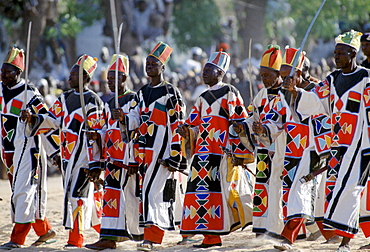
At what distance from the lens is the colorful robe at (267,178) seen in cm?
862

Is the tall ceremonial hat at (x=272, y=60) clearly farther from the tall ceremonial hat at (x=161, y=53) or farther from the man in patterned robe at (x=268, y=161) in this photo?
the tall ceremonial hat at (x=161, y=53)

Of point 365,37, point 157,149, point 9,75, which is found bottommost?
point 157,149

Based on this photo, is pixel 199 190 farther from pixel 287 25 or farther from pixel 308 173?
pixel 287 25

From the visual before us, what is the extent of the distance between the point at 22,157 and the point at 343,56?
12.9ft

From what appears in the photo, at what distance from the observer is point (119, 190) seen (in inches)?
356

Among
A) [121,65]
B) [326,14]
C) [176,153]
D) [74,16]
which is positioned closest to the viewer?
[176,153]

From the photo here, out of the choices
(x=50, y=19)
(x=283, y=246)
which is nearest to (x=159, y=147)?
(x=283, y=246)

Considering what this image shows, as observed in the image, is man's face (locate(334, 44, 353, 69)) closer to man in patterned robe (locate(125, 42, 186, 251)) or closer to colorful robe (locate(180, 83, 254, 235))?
colorful robe (locate(180, 83, 254, 235))

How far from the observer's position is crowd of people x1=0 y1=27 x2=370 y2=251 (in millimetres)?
8469

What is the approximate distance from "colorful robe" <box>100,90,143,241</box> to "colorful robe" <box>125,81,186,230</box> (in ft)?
0.55

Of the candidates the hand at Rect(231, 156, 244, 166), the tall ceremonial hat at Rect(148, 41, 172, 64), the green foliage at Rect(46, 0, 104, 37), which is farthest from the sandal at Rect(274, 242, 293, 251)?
the green foliage at Rect(46, 0, 104, 37)

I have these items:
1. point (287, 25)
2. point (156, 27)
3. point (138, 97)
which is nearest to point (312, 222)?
point (138, 97)

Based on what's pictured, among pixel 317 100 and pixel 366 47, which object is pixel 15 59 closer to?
pixel 317 100

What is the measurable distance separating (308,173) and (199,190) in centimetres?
125
